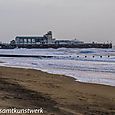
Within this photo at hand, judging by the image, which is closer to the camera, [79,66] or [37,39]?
[79,66]

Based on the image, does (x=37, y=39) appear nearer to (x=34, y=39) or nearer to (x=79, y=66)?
(x=34, y=39)

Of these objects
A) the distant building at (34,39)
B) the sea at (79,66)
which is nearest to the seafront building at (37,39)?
the distant building at (34,39)

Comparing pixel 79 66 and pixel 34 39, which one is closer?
pixel 79 66

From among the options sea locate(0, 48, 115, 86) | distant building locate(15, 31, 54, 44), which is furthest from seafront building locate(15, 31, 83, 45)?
sea locate(0, 48, 115, 86)

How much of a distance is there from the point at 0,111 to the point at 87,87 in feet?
21.6

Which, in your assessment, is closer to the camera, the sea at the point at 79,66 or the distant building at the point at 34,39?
the sea at the point at 79,66

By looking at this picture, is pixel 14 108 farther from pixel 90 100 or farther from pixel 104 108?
pixel 90 100

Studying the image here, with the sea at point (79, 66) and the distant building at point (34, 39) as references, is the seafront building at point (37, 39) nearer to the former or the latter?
the distant building at point (34, 39)

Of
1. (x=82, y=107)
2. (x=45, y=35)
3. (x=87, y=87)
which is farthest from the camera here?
(x=45, y=35)

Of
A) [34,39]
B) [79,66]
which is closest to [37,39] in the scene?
[34,39]

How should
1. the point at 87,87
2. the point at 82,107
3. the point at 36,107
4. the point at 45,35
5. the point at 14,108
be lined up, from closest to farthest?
1. the point at 14,108
2. the point at 36,107
3. the point at 82,107
4. the point at 87,87
5. the point at 45,35

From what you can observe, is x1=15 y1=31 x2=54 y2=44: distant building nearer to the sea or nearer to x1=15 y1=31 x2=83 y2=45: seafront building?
x1=15 y1=31 x2=83 y2=45: seafront building

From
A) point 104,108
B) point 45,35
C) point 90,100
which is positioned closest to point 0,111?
point 104,108

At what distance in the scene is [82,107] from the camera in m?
8.28
